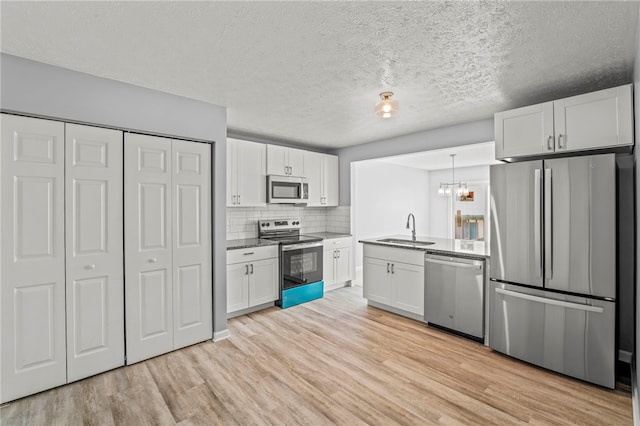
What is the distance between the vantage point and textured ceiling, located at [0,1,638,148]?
1.64 metres

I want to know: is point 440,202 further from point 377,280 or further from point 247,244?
point 247,244

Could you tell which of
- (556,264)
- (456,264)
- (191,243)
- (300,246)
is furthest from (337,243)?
(556,264)

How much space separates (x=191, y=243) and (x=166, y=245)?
0.23 metres

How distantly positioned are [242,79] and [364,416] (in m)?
2.70

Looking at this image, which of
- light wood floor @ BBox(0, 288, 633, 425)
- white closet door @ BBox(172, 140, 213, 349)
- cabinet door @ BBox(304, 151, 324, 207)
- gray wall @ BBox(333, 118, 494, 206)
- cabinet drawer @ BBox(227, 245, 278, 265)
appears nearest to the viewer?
light wood floor @ BBox(0, 288, 633, 425)

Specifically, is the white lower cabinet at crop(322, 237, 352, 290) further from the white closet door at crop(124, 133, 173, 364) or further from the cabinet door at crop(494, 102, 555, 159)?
the cabinet door at crop(494, 102, 555, 159)

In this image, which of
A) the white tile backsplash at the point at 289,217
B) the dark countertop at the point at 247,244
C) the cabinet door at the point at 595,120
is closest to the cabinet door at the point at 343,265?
the white tile backsplash at the point at 289,217

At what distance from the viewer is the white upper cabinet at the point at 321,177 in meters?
5.01

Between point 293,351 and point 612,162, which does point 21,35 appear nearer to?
point 293,351

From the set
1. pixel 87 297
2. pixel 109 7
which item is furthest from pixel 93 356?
pixel 109 7

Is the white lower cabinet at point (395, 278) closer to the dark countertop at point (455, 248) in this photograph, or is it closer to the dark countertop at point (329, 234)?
the dark countertop at point (455, 248)

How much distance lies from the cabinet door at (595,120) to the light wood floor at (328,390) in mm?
1935

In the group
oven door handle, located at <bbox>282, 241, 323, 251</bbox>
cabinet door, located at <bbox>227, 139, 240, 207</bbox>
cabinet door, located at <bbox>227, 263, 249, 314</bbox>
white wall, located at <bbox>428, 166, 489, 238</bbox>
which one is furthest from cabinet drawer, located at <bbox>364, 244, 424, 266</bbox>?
white wall, located at <bbox>428, 166, 489, 238</bbox>

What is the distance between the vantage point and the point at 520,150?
281 centimetres
